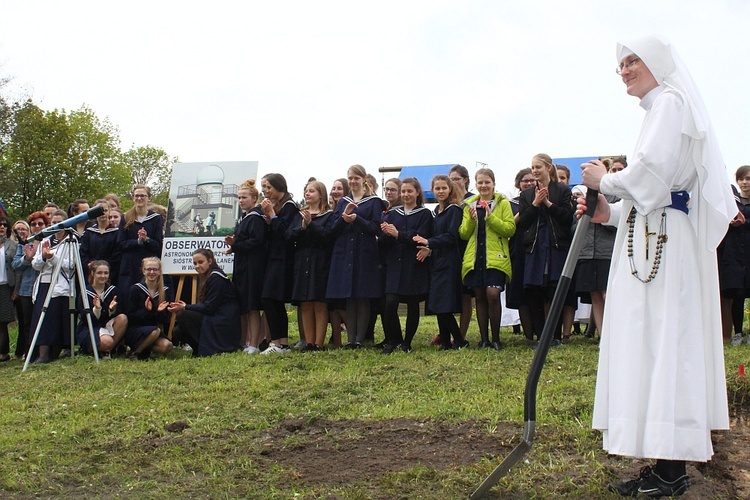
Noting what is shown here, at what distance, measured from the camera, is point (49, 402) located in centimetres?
790

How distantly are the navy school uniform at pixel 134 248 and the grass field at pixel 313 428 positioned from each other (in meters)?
2.43

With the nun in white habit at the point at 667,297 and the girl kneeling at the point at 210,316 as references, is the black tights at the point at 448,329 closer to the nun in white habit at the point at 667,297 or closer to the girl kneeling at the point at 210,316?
the girl kneeling at the point at 210,316

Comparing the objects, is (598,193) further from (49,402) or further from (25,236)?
(25,236)

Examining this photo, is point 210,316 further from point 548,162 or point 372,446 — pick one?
point 372,446

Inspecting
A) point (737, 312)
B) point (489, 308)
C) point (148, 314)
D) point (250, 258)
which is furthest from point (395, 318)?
point (737, 312)

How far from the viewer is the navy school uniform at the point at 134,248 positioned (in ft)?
37.4

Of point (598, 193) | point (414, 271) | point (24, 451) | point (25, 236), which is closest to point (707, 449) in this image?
point (598, 193)

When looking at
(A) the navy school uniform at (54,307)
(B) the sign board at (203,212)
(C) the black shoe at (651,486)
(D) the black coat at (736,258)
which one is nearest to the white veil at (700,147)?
(C) the black shoe at (651,486)

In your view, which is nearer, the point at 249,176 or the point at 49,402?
the point at 49,402

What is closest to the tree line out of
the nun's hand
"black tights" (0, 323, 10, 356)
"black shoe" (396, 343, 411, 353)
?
"black tights" (0, 323, 10, 356)

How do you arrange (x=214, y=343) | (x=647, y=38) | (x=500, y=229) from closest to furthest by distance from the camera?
(x=647, y=38), (x=500, y=229), (x=214, y=343)

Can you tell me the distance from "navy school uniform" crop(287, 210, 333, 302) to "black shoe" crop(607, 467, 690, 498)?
5.94 metres

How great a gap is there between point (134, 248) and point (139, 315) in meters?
1.23

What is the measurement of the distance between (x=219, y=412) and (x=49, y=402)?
2.16 metres
